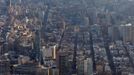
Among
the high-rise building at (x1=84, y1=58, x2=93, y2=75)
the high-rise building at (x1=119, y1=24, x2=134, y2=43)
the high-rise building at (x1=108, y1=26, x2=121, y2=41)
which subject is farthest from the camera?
the high-rise building at (x1=108, y1=26, x2=121, y2=41)

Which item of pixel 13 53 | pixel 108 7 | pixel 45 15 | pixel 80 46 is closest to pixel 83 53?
pixel 80 46

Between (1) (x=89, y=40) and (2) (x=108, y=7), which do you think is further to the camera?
(2) (x=108, y=7)

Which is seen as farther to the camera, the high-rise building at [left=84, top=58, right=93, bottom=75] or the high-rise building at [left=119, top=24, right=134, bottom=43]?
the high-rise building at [left=119, top=24, right=134, bottom=43]

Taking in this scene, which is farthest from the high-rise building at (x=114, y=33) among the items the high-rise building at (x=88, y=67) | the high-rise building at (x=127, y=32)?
the high-rise building at (x=88, y=67)

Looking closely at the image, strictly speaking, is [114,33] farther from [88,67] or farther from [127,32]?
[88,67]

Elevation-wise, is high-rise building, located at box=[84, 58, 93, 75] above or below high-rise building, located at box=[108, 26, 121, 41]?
below

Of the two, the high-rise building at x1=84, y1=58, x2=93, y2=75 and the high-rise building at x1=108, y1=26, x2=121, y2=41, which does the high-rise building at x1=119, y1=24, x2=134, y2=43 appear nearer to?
the high-rise building at x1=108, y1=26, x2=121, y2=41

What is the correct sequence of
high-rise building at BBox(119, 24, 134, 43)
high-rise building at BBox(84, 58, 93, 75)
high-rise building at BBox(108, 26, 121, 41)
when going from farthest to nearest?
1. high-rise building at BBox(108, 26, 121, 41)
2. high-rise building at BBox(119, 24, 134, 43)
3. high-rise building at BBox(84, 58, 93, 75)

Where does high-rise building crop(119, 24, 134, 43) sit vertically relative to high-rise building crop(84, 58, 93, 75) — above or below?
above

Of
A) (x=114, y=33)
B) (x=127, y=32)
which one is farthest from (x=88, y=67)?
(x=114, y=33)

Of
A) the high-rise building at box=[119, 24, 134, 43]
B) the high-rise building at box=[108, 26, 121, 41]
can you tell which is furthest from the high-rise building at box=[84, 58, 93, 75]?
the high-rise building at box=[108, 26, 121, 41]

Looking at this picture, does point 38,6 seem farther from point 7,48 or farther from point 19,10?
point 7,48
